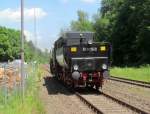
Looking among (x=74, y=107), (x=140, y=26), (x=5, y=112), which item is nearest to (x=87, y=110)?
(x=74, y=107)

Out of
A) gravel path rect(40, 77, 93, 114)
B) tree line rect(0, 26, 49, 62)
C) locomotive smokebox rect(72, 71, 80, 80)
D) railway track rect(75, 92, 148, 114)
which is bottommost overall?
gravel path rect(40, 77, 93, 114)

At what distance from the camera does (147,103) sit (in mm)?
22812

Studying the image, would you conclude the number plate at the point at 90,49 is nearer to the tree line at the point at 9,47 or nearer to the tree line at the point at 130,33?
the tree line at the point at 130,33

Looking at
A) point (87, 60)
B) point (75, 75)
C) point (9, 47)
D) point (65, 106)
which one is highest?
point (9, 47)

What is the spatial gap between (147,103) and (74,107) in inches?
132

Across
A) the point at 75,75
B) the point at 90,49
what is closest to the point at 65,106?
the point at 75,75

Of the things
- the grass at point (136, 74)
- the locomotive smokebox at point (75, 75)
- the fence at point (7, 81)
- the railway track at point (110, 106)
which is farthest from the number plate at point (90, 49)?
the grass at point (136, 74)

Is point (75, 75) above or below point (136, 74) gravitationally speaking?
above

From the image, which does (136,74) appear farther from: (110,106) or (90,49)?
(110,106)

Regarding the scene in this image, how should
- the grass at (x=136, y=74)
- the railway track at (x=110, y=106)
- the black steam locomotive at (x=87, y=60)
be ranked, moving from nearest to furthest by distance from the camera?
the railway track at (x=110, y=106) < the black steam locomotive at (x=87, y=60) < the grass at (x=136, y=74)

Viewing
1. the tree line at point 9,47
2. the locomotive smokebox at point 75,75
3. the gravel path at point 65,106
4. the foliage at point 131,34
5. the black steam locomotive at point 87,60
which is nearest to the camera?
the gravel path at point 65,106

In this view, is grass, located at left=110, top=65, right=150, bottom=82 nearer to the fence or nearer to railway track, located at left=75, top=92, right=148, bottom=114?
railway track, located at left=75, top=92, right=148, bottom=114

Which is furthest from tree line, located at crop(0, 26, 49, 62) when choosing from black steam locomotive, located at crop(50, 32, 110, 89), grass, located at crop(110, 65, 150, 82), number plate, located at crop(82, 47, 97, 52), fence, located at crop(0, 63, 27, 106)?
fence, located at crop(0, 63, 27, 106)

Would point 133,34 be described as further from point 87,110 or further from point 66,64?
point 87,110
